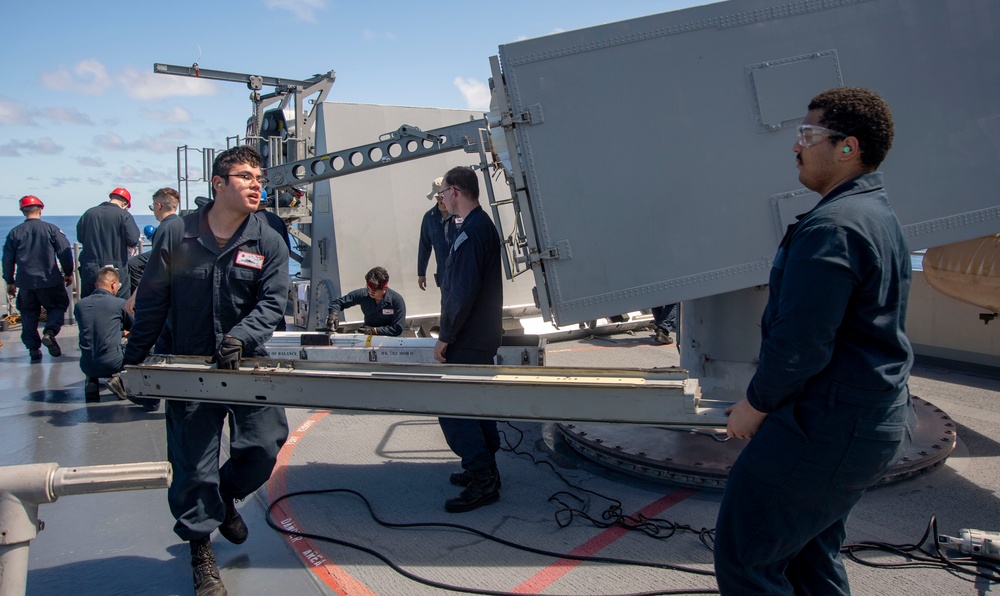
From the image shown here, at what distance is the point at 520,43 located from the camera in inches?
157

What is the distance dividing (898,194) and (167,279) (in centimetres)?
395

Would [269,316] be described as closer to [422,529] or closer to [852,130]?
[422,529]

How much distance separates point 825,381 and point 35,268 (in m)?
9.94

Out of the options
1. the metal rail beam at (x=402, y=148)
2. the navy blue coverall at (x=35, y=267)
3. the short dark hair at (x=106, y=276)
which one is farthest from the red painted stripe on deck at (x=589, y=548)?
the navy blue coverall at (x=35, y=267)

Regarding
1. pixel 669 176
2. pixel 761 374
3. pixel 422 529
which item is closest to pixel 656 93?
pixel 669 176

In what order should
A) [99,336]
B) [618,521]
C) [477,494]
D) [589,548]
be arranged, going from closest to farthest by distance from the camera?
1. [589,548]
2. [618,521]
3. [477,494]
4. [99,336]

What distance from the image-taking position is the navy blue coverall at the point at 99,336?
266 inches

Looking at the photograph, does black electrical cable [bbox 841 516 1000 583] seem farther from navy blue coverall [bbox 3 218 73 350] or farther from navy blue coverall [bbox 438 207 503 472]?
navy blue coverall [bbox 3 218 73 350]

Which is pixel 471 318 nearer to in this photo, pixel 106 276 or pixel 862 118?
pixel 862 118

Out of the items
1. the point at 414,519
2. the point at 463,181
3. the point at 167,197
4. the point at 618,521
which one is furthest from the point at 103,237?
Result: the point at 618,521

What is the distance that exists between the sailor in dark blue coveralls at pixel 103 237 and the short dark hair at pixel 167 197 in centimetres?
189

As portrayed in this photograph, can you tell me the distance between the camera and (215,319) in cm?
341

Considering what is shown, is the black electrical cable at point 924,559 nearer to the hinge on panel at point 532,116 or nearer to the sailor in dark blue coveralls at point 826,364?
the sailor in dark blue coveralls at point 826,364

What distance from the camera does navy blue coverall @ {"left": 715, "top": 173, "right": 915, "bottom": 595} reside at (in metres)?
1.95
